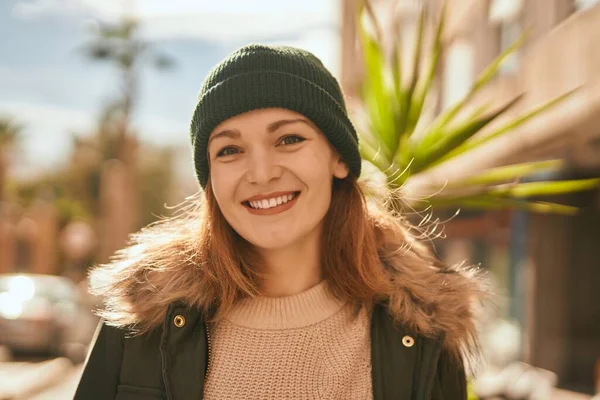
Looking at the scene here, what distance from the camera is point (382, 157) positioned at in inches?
135

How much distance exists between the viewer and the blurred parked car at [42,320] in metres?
14.9

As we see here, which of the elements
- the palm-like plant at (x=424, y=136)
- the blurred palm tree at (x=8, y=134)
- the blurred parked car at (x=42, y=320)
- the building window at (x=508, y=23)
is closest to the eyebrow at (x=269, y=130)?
the palm-like plant at (x=424, y=136)

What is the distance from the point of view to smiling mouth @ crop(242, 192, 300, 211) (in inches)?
96.7

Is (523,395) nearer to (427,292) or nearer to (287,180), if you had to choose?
(427,292)

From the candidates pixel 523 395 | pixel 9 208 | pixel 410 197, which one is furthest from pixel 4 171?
pixel 410 197

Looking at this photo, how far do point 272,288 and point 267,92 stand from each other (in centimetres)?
71

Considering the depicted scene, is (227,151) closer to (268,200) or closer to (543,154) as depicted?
(268,200)

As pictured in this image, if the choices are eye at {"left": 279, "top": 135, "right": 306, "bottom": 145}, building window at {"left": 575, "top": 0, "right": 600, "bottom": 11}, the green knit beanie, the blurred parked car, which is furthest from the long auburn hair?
the blurred parked car

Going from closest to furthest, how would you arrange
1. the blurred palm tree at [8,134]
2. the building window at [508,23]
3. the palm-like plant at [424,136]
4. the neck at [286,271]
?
the neck at [286,271] < the palm-like plant at [424,136] < the building window at [508,23] < the blurred palm tree at [8,134]

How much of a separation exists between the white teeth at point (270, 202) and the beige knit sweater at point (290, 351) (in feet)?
1.20

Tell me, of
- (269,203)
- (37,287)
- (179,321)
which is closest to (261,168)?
(269,203)

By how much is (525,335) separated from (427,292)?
30.8 feet

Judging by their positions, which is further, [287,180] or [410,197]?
[410,197]

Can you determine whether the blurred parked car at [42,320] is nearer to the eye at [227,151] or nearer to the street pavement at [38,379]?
the street pavement at [38,379]
